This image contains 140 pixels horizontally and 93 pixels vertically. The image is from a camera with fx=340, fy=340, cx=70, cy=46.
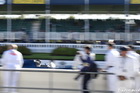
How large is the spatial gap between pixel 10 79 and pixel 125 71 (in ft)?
9.40

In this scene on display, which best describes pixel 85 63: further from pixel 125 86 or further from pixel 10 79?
pixel 10 79

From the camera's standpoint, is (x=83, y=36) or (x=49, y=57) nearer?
(x=49, y=57)

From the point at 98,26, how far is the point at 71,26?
2598 millimetres

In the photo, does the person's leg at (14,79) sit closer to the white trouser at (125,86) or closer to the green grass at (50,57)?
the white trouser at (125,86)

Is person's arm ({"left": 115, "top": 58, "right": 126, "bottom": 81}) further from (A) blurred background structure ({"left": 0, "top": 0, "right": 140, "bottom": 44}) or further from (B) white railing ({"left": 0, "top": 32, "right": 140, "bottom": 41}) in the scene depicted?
(B) white railing ({"left": 0, "top": 32, "right": 140, "bottom": 41})

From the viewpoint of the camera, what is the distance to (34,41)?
91.7ft

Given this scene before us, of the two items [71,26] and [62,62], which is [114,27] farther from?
[62,62]

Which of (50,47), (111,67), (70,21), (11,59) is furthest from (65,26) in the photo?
(111,67)

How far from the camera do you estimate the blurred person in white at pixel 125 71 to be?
302 inches

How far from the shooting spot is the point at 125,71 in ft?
25.2

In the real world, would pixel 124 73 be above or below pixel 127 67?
below

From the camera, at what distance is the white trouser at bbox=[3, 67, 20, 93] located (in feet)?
27.2

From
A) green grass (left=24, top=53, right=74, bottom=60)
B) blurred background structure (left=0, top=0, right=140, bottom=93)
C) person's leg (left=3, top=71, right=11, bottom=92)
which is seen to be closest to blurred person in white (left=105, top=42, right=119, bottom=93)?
person's leg (left=3, top=71, right=11, bottom=92)

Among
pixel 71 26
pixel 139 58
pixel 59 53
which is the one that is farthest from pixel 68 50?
pixel 139 58
